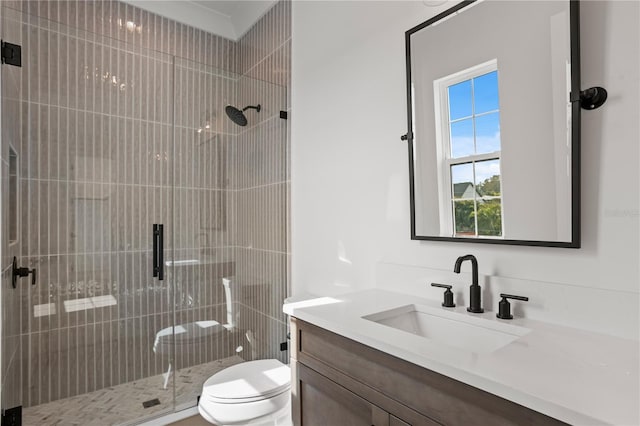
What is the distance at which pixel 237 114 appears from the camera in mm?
2273

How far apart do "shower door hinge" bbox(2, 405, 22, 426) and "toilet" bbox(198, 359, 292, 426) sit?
90 cm

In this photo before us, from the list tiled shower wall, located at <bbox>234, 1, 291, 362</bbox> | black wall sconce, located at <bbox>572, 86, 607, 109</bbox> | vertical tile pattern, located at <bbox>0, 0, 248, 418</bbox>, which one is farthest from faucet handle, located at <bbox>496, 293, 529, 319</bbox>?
vertical tile pattern, located at <bbox>0, 0, 248, 418</bbox>

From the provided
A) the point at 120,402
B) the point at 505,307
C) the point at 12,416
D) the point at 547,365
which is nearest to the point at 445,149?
the point at 505,307

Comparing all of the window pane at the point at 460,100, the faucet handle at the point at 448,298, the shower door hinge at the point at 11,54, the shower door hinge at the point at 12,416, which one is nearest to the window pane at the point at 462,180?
the window pane at the point at 460,100

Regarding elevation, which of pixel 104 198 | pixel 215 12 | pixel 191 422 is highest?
pixel 215 12

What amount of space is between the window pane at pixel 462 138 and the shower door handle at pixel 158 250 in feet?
5.54

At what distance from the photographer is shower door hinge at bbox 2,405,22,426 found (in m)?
1.61

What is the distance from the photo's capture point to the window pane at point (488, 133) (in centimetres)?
115

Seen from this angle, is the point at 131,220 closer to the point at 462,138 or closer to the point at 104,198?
the point at 104,198

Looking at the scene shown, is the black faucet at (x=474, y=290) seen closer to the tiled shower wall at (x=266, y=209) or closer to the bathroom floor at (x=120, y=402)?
the tiled shower wall at (x=266, y=209)

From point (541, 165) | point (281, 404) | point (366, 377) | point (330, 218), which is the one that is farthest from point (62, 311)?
point (541, 165)

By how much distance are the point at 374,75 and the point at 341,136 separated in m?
0.33

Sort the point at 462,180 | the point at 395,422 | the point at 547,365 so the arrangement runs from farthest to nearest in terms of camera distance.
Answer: the point at 462,180 < the point at 395,422 < the point at 547,365

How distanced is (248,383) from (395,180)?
114 cm
